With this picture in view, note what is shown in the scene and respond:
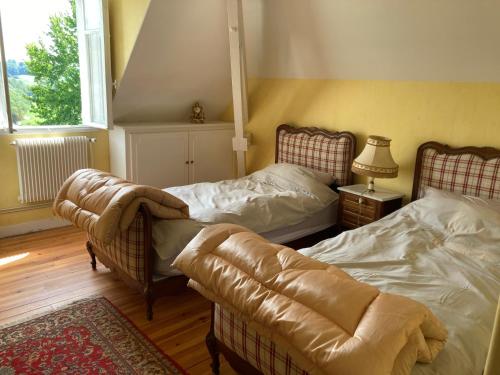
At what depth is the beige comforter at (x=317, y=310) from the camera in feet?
3.87

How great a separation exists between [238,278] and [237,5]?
9.27 feet

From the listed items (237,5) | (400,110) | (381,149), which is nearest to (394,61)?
(400,110)

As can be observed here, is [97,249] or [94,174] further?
[97,249]

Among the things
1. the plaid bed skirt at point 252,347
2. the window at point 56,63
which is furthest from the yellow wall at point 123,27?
the plaid bed skirt at point 252,347

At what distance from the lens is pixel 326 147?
373 centimetres

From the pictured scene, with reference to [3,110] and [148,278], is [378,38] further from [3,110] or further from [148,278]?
[3,110]

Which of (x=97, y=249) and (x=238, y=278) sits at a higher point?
(x=238, y=278)

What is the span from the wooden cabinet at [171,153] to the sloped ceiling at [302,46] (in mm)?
368

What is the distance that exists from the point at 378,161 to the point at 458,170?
0.56 meters

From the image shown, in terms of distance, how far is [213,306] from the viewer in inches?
77.5

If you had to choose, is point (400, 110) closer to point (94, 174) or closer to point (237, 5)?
point (237, 5)

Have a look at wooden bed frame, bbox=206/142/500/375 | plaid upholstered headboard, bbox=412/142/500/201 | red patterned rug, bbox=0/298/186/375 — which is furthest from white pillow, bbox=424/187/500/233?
red patterned rug, bbox=0/298/186/375

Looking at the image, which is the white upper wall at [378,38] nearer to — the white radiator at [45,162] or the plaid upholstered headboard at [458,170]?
the plaid upholstered headboard at [458,170]

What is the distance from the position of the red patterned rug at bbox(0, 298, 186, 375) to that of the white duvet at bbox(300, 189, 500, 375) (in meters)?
1.07
